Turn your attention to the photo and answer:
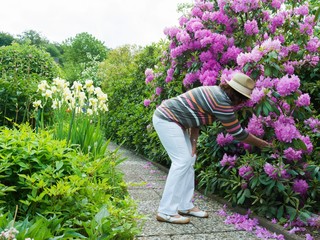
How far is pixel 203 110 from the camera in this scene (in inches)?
144

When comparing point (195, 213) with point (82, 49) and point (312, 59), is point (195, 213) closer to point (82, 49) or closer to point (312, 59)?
point (312, 59)

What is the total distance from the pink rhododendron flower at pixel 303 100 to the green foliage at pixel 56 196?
2.06m

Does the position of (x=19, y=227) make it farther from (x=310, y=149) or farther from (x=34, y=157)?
(x=310, y=149)

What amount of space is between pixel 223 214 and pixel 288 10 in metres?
2.93

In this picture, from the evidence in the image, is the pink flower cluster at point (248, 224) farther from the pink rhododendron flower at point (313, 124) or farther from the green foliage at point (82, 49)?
the green foliage at point (82, 49)

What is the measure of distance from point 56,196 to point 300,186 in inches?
96.2

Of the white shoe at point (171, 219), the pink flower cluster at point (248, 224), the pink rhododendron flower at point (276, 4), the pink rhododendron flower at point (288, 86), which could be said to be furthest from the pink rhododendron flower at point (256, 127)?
the pink rhododendron flower at point (276, 4)

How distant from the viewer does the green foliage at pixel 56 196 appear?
86.0 inches

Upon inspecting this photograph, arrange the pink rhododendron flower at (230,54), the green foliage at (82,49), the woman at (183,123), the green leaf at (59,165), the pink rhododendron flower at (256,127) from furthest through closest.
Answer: the green foliage at (82,49) < the pink rhododendron flower at (230,54) < the pink rhododendron flower at (256,127) < the woman at (183,123) < the green leaf at (59,165)

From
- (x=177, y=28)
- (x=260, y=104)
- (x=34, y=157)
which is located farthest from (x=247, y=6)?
(x=34, y=157)

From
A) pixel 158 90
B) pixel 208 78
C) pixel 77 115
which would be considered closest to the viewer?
pixel 208 78

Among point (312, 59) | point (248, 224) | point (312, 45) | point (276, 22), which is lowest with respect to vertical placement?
point (248, 224)

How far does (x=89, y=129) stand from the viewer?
4316 millimetres

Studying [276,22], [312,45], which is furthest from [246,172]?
[276,22]
